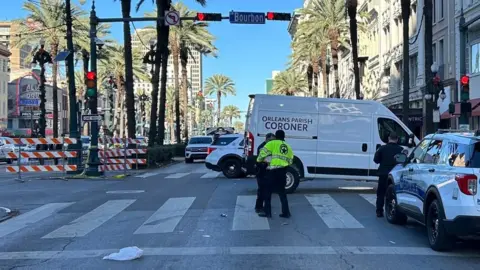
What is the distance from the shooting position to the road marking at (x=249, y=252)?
8242 mm

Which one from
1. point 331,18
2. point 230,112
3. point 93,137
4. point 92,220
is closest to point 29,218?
point 92,220

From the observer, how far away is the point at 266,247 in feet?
28.3

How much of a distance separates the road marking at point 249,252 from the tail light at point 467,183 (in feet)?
3.42

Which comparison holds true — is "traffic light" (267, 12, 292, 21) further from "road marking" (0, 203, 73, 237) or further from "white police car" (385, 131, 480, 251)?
"white police car" (385, 131, 480, 251)

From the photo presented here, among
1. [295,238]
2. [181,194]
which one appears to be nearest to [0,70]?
[181,194]

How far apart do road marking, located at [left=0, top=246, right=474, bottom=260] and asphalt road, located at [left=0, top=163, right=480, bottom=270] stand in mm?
14

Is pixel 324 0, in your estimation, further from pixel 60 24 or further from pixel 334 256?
pixel 334 256

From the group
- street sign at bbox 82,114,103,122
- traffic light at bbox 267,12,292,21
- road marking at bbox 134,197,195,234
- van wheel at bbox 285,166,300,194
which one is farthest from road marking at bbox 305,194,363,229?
street sign at bbox 82,114,103,122

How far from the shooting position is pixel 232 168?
21188 mm

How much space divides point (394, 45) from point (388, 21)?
10.2ft

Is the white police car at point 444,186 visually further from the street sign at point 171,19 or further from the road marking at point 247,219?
the street sign at point 171,19

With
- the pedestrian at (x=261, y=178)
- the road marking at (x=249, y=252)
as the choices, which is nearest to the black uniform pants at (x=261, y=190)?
the pedestrian at (x=261, y=178)

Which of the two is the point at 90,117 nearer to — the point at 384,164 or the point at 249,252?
the point at 384,164

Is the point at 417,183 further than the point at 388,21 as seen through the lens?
No
